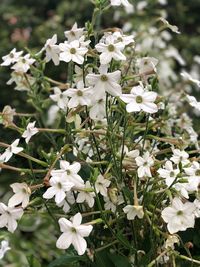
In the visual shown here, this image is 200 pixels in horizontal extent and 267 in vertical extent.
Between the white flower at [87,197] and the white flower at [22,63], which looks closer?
the white flower at [87,197]

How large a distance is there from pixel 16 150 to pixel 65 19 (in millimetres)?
3671

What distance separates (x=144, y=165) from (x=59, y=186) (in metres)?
0.16

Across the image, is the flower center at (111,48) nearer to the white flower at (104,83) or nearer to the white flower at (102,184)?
the white flower at (104,83)

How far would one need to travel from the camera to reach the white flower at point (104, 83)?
1.05 m

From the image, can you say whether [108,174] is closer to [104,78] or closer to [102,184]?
[102,184]

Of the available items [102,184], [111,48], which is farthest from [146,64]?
[102,184]

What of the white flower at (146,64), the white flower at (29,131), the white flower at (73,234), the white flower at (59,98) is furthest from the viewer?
the white flower at (59,98)

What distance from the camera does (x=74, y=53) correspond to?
1120 mm

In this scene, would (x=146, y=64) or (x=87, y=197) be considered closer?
(x=87, y=197)

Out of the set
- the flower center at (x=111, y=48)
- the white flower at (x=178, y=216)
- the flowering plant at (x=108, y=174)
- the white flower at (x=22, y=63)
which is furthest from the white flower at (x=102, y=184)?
the white flower at (x=22, y=63)

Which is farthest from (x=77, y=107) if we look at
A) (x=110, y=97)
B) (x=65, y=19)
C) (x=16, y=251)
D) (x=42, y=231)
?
(x=65, y=19)

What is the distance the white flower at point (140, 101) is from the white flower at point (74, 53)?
0.37 ft

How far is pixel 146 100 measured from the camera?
42.4 inches

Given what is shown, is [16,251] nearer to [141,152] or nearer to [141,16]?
[141,152]
